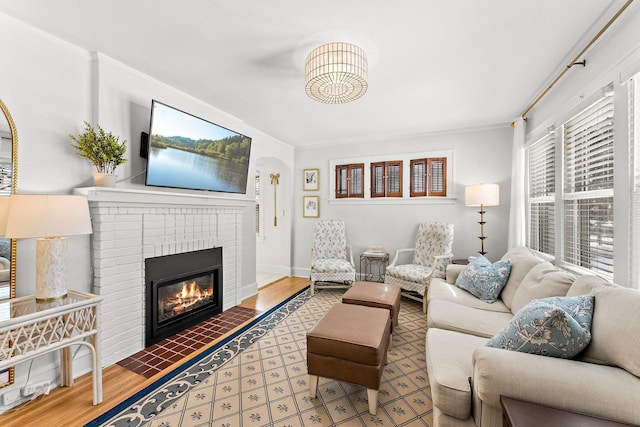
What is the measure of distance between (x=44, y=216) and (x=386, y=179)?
4.22 metres

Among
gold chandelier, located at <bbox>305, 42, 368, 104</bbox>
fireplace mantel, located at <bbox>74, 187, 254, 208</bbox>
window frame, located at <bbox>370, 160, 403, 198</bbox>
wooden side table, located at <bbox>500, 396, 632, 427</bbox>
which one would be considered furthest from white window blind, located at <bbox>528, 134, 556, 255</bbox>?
fireplace mantel, located at <bbox>74, 187, 254, 208</bbox>

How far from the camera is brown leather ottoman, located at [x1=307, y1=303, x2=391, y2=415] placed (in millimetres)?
1723

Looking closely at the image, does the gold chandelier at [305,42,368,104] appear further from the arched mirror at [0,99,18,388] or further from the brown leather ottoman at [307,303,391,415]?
the arched mirror at [0,99,18,388]

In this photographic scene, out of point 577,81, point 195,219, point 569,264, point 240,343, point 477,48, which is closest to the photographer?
point 477,48

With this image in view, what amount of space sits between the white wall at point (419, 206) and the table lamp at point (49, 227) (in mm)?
3721

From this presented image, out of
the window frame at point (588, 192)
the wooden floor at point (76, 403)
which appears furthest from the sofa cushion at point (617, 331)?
the wooden floor at point (76, 403)

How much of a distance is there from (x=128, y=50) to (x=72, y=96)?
581 mm

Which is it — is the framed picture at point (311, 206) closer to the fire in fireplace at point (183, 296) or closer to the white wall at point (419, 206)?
the white wall at point (419, 206)

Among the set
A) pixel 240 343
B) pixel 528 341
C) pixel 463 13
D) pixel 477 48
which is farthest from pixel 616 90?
pixel 240 343

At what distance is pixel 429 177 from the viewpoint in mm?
4410

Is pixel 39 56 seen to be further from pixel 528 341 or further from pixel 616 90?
pixel 616 90

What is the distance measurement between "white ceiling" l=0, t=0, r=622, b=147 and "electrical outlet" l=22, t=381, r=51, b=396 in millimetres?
2514

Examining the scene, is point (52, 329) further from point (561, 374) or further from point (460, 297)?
point (460, 297)

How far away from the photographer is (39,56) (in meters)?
1.99
